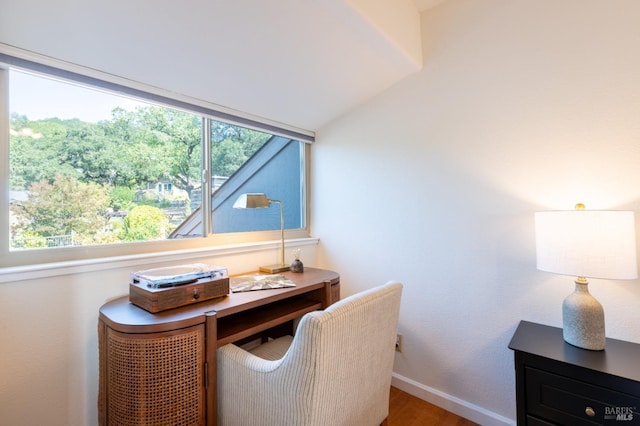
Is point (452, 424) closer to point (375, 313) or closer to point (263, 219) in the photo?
point (375, 313)

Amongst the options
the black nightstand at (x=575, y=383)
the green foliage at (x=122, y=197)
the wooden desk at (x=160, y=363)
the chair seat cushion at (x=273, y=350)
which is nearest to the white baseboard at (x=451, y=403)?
the black nightstand at (x=575, y=383)

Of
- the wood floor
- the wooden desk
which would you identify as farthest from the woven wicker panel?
the wood floor

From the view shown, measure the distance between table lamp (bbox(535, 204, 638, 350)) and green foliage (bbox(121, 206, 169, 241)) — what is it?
1.92m

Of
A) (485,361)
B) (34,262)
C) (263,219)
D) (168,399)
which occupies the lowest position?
(485,361)

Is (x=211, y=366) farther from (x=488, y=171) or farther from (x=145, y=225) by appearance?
(x=488, y=171)

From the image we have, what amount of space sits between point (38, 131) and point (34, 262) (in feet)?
1.91

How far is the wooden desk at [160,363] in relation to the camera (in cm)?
106

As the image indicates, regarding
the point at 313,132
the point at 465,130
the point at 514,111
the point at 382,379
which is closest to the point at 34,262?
the point at 382,379

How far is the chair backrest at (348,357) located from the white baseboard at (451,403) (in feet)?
2.11

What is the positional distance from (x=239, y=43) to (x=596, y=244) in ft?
5.86

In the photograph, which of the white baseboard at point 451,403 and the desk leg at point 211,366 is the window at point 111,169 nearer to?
the desk leg at point 211,366

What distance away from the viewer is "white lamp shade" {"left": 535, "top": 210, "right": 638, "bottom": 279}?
Answer: 1.10m

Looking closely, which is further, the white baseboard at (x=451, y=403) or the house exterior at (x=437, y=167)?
the white baseboard at (x=451, y=403)

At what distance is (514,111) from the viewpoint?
1579mm
